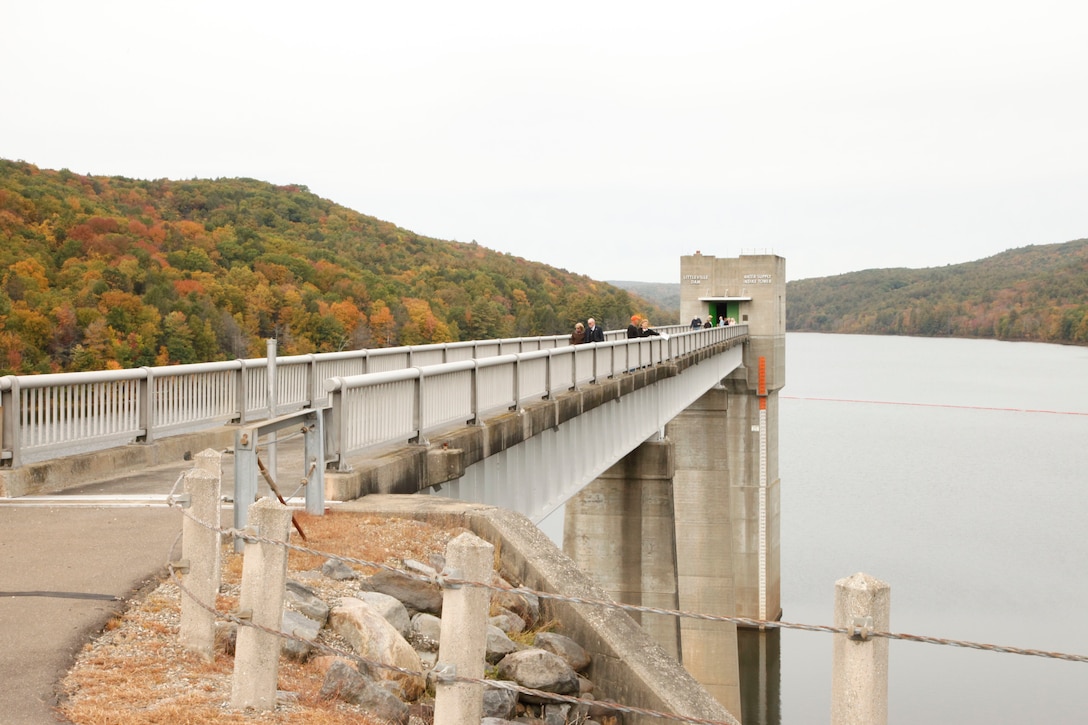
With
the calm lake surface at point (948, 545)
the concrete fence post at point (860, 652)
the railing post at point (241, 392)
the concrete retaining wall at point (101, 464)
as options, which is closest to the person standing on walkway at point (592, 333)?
the calm lake surface at point (948, 545)

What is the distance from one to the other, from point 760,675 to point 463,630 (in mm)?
37025

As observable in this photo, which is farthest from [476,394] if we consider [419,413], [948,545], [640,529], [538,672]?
[948,545]

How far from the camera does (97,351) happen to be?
48469mm

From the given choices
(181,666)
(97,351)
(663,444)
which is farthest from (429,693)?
(97,351)

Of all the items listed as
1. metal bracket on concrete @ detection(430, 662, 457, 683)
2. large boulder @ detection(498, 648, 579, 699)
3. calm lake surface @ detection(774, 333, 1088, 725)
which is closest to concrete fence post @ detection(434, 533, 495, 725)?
metal bracket on concrete @ detection(430, 662, 457, 683)

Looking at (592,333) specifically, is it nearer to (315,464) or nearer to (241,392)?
(241,392)

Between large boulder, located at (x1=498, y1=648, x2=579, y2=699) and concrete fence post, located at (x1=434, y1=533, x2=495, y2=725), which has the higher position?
concrete fence post, located at (x1=434, y1=533, x2=495, y2=725)

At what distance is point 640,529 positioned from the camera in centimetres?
2500

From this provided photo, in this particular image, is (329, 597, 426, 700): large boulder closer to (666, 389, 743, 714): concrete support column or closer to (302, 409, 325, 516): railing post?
(302, 409, 325, 516): railing post

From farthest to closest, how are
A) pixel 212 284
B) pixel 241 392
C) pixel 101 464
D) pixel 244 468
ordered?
pixel 212 284, pixel 241 392, pixel 101 464, pixel 244 468

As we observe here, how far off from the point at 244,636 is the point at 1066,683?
3683 cm

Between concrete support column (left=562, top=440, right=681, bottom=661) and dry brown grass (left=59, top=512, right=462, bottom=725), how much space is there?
1826 centimetres

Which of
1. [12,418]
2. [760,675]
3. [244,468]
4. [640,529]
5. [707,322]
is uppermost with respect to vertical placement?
[707,322]

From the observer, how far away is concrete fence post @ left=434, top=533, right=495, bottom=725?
419 cm
